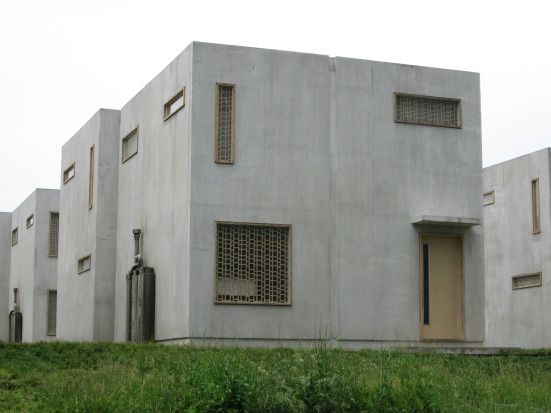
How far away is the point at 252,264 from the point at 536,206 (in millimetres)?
14537

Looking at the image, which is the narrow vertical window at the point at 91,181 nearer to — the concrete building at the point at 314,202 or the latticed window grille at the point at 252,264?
the concrete building at the point at 314,202

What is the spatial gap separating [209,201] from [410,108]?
513 cm

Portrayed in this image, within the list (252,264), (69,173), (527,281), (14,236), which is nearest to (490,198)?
(527,281)

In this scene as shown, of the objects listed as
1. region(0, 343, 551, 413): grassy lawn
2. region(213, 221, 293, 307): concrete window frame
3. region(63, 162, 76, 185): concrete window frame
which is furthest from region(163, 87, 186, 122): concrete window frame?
region(63, 162, 76, 185): concrete window frame

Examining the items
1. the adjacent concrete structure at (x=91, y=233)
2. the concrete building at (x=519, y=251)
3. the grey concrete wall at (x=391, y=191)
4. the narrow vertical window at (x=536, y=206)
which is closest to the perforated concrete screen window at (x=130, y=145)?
the adjacent concrete structure at (x=91, y=233)

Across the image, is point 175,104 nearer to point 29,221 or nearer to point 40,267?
point 40,267

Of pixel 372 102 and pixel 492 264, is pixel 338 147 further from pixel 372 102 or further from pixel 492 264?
pixel 492 264

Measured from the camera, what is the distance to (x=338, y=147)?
21.2m

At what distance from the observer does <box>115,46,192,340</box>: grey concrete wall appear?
20516 mm

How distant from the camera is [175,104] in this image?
71.4 ft

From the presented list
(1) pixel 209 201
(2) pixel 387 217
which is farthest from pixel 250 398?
(2) pixel 387 217

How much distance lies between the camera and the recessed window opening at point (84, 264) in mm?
26855

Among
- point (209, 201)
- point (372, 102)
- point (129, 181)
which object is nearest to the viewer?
point (209, 201)

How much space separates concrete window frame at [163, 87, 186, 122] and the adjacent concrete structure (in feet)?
14.5
